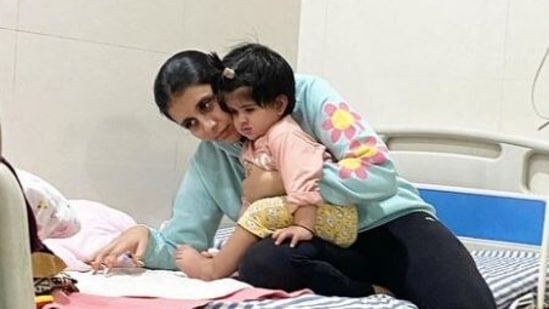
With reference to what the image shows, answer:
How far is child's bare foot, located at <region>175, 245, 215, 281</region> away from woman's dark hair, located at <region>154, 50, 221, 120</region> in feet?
0.83

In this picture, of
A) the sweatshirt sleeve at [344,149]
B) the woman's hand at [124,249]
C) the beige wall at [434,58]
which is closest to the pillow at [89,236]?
the woman's hand at [124,249]

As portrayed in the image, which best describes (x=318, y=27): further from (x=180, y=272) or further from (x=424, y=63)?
(x=180, y=272)

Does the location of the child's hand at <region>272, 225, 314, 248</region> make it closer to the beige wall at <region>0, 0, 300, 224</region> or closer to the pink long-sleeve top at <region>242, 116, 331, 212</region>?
the pink long-sleeve top at <region>242, 116, 331, 212</region>

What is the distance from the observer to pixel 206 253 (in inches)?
63.0

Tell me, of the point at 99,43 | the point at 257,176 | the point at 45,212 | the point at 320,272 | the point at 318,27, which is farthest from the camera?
the point at 318,27

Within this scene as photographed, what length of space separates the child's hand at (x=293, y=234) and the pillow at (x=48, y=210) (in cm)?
32

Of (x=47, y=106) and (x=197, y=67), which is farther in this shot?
(x=47, y=106)

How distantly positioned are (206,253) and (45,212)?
1.55 feet

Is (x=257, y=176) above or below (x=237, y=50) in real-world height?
below

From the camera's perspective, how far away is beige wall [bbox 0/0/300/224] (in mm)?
1803

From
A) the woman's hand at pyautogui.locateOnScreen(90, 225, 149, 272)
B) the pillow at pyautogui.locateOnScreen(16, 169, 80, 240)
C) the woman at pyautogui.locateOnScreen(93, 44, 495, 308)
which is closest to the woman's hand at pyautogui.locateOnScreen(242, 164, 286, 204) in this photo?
the woman at pyautogui.locateOnScreen(93, 44, 495, 308)

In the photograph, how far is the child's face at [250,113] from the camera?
4.78 feet

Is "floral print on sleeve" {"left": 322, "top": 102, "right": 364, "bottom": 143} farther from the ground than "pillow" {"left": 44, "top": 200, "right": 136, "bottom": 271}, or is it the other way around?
"floral print on sleeve" {"left": 322, "top": 102, "right": 364, "bottom": 143}

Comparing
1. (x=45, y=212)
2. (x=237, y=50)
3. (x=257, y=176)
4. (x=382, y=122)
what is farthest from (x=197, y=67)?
(x=382, y=122)
